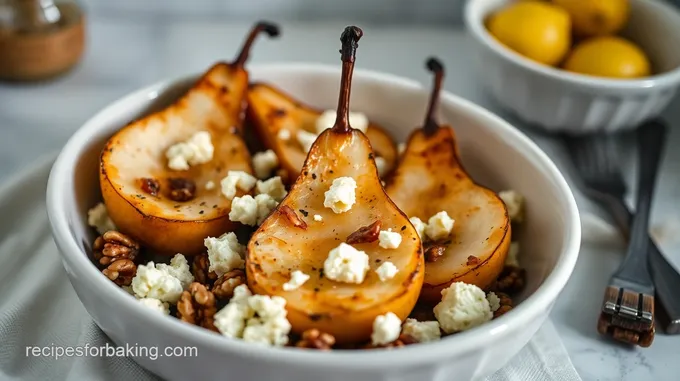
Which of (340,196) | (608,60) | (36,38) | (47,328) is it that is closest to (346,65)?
(340,196)

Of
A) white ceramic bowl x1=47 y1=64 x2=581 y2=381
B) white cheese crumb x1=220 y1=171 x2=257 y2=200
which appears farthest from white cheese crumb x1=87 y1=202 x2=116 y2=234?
white cheese crumb x1=220 y1=171 x2=257 y2=200

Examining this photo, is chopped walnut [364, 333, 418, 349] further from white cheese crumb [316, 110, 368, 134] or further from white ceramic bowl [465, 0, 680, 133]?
white ceramic bowl [465, 0, 680, 133]

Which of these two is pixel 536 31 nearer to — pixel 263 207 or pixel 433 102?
pixel 433 102

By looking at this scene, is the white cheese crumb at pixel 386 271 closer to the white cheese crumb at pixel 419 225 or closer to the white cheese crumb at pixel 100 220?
the white cheese crumb at pixel 419 225

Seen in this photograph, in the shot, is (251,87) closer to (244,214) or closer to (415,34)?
(244,214)

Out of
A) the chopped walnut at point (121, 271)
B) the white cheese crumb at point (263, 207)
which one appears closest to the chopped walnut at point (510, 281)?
the white cheese crumb at point (263, 207)

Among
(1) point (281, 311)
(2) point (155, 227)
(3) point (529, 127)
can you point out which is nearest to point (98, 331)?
(2) point (155, 227)

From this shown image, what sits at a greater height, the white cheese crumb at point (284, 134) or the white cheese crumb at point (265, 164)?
the white cheese crumb at point (284, 134)
